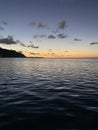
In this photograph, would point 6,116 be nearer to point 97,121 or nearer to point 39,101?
point 39,101

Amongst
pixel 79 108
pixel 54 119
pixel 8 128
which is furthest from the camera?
pixel 79 108

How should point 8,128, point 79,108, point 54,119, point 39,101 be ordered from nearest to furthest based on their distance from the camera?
1. point 8,128
2. point 54,119
3. point 79,108
4. point 39,101

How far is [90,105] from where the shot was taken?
48.3 feet

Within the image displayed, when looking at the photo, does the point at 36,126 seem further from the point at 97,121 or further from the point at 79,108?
the point at 79,108

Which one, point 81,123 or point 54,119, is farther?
point 54,119

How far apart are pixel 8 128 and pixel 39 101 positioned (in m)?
6.54

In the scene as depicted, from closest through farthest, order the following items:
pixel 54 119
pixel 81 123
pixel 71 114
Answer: pixel 81 123 → pixel 54 119 → pixel 71 114

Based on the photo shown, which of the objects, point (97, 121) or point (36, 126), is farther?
point (97, 121)

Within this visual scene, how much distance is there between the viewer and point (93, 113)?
12.5m

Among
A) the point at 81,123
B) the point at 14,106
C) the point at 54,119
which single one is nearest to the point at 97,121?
the point at 81,123

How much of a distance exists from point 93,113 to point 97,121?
1.56 meters

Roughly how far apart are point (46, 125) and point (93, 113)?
4227mm

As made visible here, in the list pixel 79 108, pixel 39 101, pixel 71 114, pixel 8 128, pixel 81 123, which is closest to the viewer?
pixel 8 128

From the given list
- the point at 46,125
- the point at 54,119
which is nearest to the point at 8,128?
the point at 46,125
